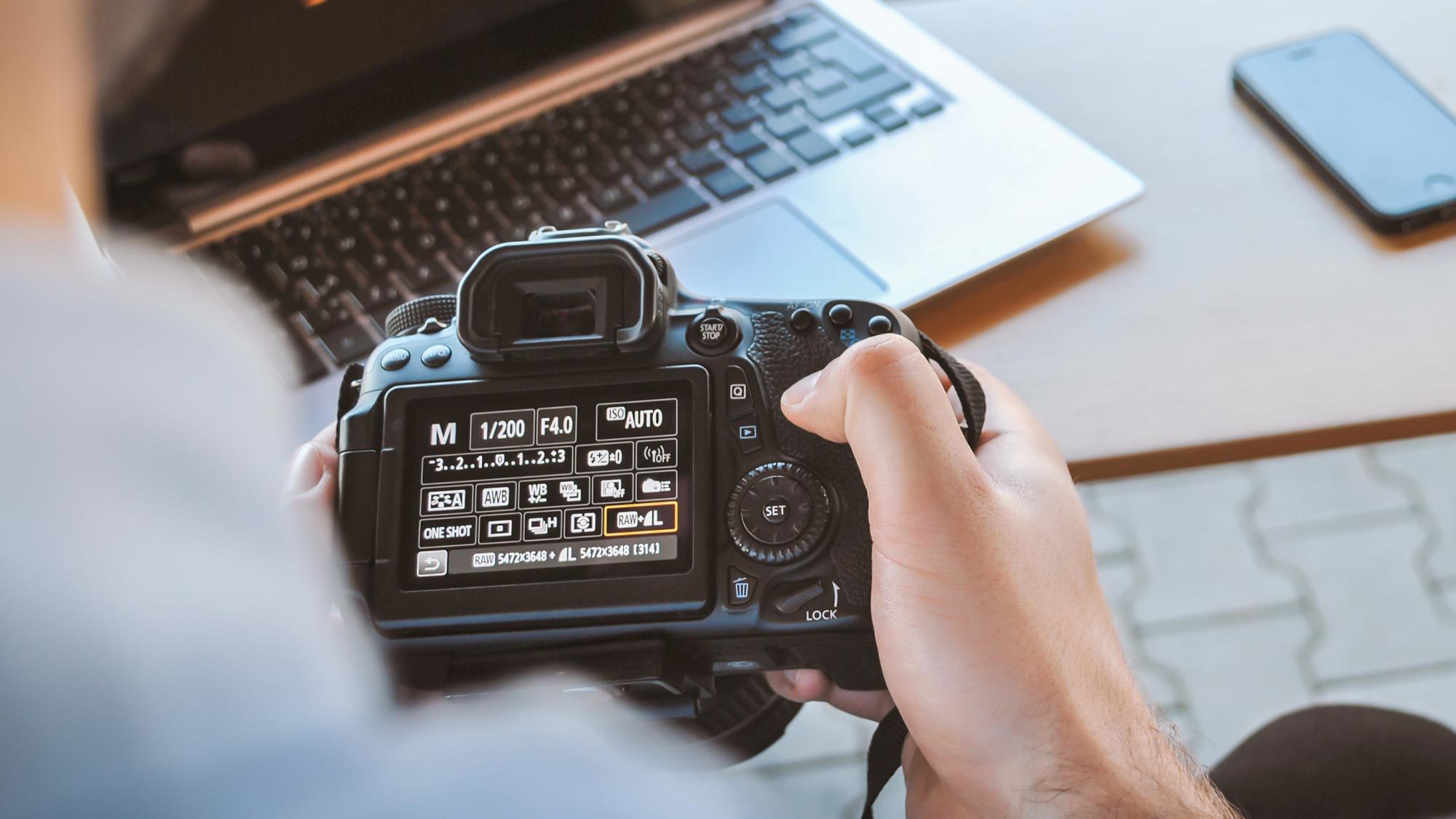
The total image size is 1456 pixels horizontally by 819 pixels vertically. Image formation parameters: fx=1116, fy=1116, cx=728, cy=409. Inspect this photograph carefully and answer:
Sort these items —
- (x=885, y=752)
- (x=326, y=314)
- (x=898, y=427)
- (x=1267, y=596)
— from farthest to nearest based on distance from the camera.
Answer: (x=1267, y=596) < (x=326, y=314) < (x=885, y=752) < (x=898, y=427)

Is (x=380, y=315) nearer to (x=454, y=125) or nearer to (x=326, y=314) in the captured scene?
(x=326, y=314)

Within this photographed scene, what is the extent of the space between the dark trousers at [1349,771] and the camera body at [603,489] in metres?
0.29

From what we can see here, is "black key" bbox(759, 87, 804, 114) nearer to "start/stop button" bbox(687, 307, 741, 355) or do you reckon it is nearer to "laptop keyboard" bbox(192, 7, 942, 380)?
"laptop keyboard" bbox(192, 7, 942, 380)

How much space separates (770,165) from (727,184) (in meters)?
0.03

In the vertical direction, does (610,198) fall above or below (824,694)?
above

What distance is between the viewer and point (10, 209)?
505 mm

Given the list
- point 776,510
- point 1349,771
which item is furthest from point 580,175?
point 1349,771

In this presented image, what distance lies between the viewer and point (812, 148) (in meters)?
0.75

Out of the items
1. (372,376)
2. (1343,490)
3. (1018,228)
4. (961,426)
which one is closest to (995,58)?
(1018,228)

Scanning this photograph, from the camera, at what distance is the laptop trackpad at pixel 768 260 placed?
27.0 inches

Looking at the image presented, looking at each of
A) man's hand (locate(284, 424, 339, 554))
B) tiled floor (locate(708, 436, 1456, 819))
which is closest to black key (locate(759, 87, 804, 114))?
man's hand (locate(284, 424, 339, 554))

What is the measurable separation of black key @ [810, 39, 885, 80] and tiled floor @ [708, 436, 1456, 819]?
0.79 m

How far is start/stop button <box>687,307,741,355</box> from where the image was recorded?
1.79 ft

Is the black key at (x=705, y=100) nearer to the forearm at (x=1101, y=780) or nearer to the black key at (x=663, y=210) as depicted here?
the black key at (x=663, y=210)
